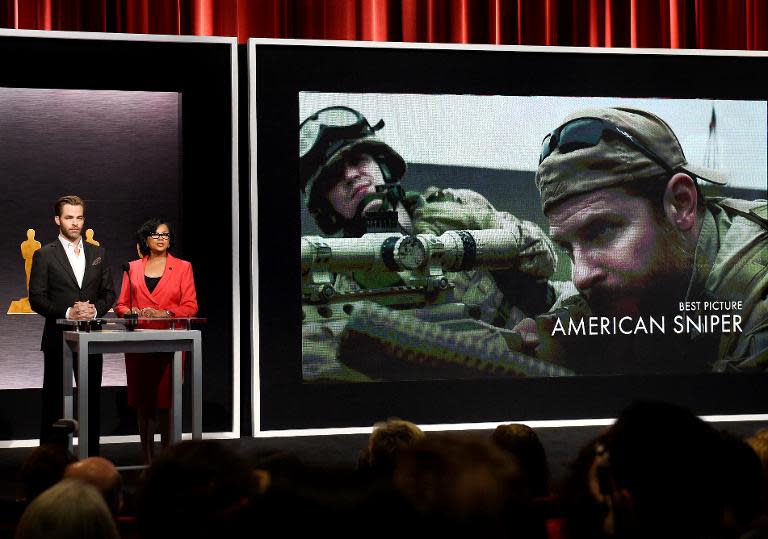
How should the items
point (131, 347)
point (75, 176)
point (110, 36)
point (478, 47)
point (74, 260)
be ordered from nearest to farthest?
1. point (131, 347)
2. point (74, 260)
3. point (110, 36)
4. point (75, 176)
5. point (478, 47)

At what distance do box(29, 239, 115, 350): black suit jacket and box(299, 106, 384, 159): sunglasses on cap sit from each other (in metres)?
1.68

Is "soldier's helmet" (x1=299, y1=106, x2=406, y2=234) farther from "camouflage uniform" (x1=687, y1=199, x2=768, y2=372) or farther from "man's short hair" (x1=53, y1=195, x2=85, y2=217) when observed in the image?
"camouflage uniform" (x1=687, y1=199, x2=768, y2=372)

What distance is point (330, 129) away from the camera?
6.17 m

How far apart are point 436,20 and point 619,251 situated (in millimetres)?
1993

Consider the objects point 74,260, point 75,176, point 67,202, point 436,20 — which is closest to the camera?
point 67,202

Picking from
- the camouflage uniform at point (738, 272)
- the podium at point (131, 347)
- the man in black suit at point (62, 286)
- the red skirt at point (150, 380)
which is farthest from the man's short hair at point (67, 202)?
the camouflage uniform at point (738, 272)

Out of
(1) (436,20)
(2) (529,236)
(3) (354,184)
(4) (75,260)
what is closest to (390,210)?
(3) (354,184)

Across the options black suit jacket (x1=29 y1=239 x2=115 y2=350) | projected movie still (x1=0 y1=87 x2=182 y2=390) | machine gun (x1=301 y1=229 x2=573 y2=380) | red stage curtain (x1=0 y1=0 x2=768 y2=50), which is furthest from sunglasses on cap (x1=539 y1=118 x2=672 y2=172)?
black suit jacket (x1=29 y1=239 x2=115 y2=350)

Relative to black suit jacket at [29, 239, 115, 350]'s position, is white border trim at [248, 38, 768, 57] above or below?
above

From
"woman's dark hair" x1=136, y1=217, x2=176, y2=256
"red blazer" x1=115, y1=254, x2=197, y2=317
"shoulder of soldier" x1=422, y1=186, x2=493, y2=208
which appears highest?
"shoulder of soldier" x1=422, y1=186, x2=493, y2=208

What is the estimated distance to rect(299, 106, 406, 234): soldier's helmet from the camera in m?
6.13

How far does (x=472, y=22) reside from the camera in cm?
710

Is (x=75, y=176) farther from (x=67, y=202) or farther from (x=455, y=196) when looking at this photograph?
(x=455, y=196)

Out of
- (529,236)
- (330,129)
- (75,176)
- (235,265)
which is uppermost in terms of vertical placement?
(330,129)
